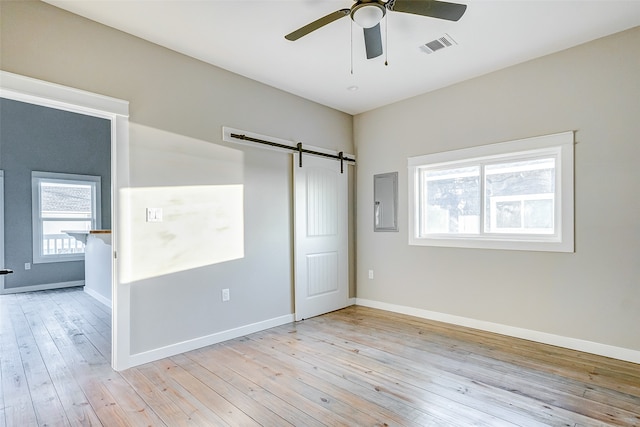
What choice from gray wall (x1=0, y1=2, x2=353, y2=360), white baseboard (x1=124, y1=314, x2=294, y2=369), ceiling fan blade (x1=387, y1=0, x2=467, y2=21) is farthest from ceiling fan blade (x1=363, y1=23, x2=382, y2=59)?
white baseboard (x1=124, y1=314, x2=294, y2=369)

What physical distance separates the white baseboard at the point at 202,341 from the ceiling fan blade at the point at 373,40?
9.66 feet

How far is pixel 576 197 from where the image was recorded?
10.3 feet

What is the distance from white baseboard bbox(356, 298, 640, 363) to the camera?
289 centimetres

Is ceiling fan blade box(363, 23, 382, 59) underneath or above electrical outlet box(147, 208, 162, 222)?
above

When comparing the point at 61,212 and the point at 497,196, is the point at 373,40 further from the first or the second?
the point at 61,212

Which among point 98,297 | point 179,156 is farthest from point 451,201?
point 98,297

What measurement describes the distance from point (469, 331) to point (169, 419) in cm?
303

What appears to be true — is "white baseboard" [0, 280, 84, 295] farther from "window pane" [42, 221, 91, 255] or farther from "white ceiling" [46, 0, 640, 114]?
"white ceiling" [46, 0, 640, 114]

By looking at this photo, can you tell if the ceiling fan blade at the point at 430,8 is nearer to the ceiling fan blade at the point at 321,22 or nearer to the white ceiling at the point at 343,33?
the ceiling fan blade at the point at 321,22

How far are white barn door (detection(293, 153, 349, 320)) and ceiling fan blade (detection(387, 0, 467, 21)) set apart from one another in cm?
226

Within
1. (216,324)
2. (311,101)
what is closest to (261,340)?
(216,324)

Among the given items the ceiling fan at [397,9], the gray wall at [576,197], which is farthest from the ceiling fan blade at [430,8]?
the gray wall at [576,197]

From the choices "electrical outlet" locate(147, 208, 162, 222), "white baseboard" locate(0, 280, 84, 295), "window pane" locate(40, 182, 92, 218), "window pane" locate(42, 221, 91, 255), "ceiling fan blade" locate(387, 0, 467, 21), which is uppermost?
"ceiling fan blade" locate(387, 0, 467, 21)

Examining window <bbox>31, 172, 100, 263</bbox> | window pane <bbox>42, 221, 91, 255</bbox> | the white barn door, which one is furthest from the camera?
window pane <bbox>42, 221, 91, 255</bbox>
